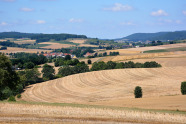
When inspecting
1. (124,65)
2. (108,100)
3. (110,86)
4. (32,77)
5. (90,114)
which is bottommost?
(32,77)

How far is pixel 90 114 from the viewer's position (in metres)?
22.8

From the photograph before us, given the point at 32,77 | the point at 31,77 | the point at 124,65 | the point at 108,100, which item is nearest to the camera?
the point at 108,100

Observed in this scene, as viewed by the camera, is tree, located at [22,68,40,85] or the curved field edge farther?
tree, located at [22,68,40,85]

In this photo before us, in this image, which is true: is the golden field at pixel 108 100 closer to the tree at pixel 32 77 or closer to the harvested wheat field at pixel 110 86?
the harvested wheat field at pixel 110 86

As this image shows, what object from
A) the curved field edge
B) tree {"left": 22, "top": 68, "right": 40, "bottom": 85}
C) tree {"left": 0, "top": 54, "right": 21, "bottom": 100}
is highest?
tree {"left": 0, "top": 54, "right": 21, "bottom": 100}

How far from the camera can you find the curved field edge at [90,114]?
2136 cm

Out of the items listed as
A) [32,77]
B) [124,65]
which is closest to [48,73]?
[32,77]

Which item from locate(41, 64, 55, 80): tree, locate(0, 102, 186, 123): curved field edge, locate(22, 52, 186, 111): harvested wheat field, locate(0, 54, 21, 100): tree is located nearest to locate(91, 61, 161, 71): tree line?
locate(22, 52, 186, 111): harvested wheat field

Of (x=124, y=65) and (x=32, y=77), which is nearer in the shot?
(x=32, y=77)

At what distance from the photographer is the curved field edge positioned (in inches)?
841

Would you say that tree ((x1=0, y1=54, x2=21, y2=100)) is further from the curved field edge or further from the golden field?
the curved field edge

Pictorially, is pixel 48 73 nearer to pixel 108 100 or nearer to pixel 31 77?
pixel 31 77

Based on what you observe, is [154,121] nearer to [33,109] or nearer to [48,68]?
[33,109]

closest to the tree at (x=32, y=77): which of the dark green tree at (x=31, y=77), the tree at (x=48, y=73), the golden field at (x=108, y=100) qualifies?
the dark green tree at (x=31, y=77)
